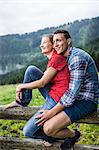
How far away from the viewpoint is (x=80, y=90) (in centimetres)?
407

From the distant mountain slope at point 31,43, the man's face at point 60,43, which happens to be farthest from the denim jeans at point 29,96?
the distant mountain slope at point 31,43

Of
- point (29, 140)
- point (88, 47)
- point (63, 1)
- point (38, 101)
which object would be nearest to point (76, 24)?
point (88, 47)

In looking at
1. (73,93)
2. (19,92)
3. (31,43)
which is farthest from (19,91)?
(31,43)

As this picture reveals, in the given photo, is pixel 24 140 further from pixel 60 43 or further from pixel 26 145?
pixel 60 43

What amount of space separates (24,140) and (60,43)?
1.21 meters

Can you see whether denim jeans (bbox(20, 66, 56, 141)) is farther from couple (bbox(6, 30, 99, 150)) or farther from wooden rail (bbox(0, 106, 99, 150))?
wooden rail (bbox(0, 106, 99, 150))

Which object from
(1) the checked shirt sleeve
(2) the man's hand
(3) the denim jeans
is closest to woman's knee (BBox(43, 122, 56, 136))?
(3) the denim jeans

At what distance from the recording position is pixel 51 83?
13.8 feet

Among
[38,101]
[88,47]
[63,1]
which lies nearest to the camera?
[38,101]

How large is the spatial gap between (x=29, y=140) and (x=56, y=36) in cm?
121

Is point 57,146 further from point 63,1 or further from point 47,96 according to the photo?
point 63,1

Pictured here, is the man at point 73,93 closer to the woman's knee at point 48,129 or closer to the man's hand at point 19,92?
the woman's knee at point 48,129

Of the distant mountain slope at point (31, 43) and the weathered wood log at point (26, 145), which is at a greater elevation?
the distant mountain slope at point (31, 43)

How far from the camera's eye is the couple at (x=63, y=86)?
400 centimetres
